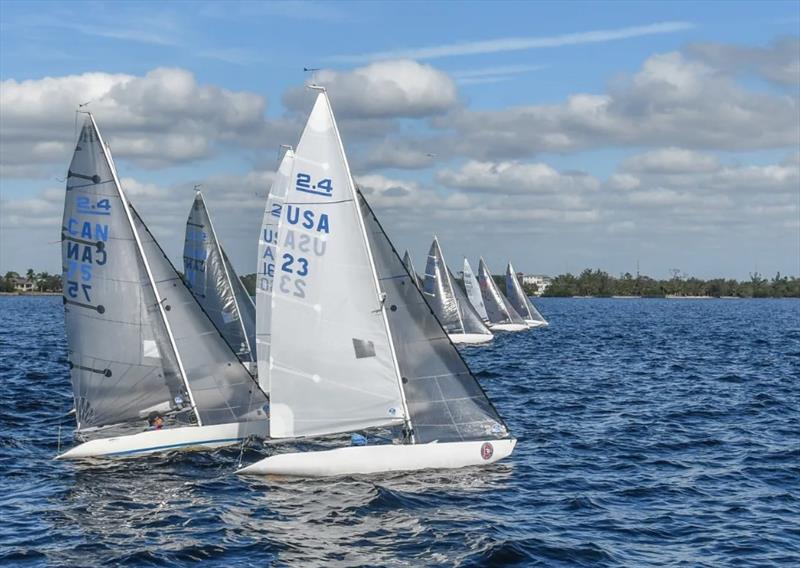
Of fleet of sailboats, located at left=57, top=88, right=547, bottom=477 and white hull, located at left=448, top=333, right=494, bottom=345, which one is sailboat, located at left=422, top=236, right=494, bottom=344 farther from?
fleet of sailboats, located at left=57, top=88, right=547, bottom=477

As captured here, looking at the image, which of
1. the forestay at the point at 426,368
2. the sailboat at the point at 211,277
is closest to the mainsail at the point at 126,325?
the forestay at the point at 426,368

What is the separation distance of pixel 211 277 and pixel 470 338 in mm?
41135

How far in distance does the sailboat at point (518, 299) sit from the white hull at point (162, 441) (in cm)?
8070

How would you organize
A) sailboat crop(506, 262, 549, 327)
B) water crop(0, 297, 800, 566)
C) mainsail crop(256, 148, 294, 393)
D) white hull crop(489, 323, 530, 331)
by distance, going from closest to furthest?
water crop(0, 297, 800, 566) → mainsail crop(256, 148, 294, 393) → white hull crop(489, 323, 530, 331) → sailboat crop(506, 262, 549, 327)

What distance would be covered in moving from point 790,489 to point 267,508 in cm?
1274

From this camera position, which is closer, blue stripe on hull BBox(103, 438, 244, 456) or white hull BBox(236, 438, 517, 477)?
white hull BBox(236, 438, 517, 477)

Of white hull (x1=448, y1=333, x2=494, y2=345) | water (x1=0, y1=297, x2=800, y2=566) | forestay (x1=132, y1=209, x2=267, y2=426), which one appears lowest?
water (x1=0, y1=297, x2=800, y2=566)

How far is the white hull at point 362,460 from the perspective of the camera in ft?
78.5

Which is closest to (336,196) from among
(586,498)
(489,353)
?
(586,498)

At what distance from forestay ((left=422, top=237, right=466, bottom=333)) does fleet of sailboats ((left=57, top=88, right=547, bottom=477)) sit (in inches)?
1852

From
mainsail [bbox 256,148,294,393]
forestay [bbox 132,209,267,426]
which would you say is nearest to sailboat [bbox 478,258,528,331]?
mainsail [bbox 256,148,294,393]

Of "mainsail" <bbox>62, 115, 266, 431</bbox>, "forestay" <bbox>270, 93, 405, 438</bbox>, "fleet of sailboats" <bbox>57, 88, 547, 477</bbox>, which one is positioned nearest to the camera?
"fleet of sailboats" <bbox>57, 88, 547, 477</bbox>

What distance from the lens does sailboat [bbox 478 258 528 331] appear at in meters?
96.4

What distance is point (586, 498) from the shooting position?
76.0 feet
